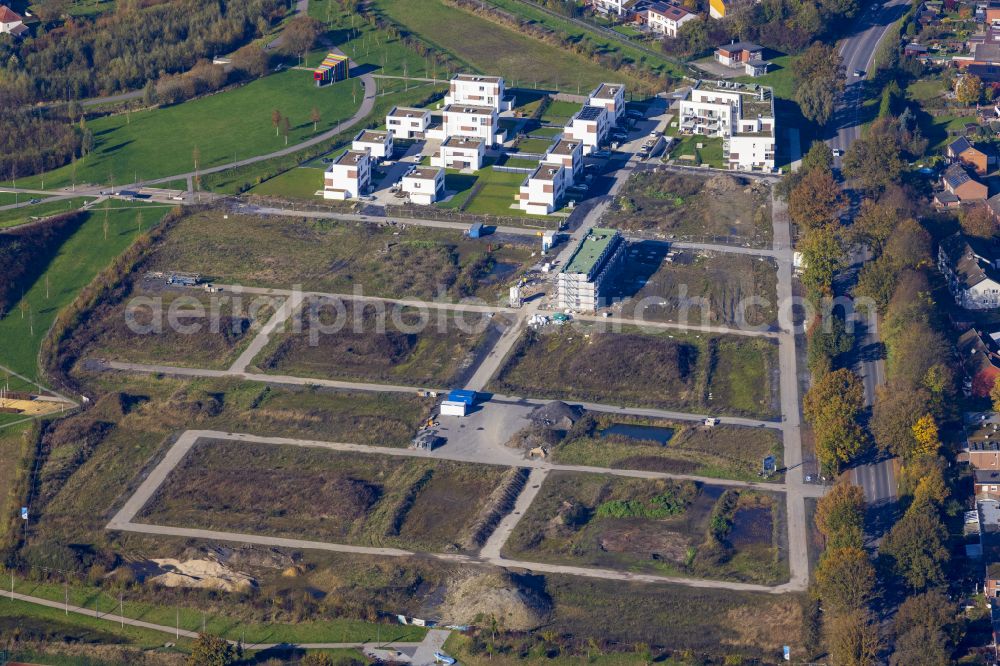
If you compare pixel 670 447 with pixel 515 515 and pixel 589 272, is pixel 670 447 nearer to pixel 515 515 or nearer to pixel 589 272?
pixel 515 515

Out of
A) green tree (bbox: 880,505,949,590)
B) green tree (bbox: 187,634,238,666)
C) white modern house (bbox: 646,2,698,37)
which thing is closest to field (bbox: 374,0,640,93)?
white modern house (bbox: 646,2,698,37)

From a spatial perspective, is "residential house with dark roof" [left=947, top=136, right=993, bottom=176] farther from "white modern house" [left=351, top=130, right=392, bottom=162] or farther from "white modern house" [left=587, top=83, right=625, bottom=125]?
"white modern house" [left=351, top=130, right=392, bottom=162]

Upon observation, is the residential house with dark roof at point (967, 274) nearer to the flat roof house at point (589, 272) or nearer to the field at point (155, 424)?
the flat roof house at point (589, 272)

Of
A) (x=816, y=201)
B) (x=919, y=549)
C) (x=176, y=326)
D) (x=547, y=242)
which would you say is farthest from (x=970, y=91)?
(x=176, y=326)

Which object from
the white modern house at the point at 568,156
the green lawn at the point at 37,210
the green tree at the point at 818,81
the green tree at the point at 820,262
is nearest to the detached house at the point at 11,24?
the green lawn at the point at 37,210

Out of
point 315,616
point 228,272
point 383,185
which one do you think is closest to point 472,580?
point 315,616
